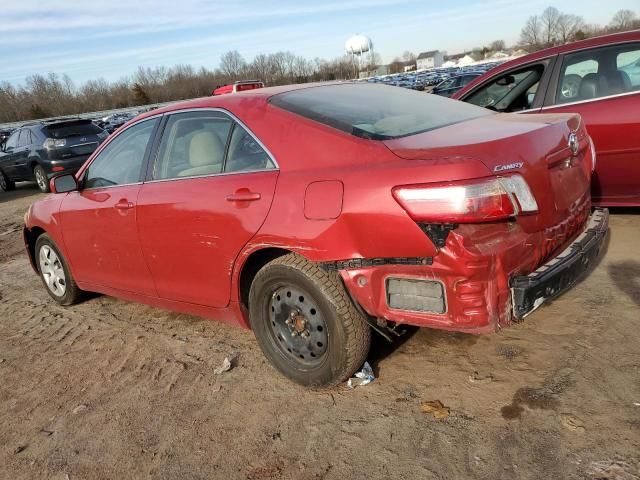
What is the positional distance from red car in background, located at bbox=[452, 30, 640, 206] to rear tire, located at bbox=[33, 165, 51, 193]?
36.7 feet

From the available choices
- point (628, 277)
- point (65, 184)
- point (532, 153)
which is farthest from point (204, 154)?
point (628, 277)

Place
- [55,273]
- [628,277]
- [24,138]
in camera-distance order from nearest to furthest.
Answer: [628,277] → [55,273] → [24,138]

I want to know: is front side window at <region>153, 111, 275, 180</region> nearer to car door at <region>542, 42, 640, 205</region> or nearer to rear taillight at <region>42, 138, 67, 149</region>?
car door at <region>542, 42, 640, 205</region>

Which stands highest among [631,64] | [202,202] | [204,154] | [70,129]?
[70,129]

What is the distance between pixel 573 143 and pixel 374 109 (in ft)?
→ 3.68

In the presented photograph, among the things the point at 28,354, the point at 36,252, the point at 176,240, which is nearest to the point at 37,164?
the point at 36,252

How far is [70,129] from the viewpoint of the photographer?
13.2m

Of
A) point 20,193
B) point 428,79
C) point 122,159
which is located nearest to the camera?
point 122,159

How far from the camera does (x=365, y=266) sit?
267 centimetres

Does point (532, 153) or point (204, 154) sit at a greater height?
point (204, 154)

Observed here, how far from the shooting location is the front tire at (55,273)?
4934 millimetres

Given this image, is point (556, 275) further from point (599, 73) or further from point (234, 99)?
point (599, 73)

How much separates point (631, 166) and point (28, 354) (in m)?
5.08

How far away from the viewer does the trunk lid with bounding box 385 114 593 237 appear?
2.50m
